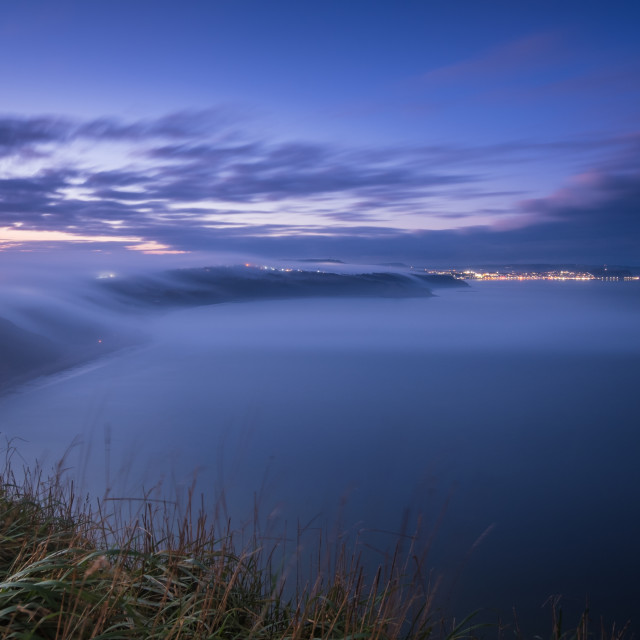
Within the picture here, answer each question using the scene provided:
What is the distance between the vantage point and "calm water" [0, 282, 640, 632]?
22.3 ft

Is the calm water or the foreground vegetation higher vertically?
the foreground vegetation

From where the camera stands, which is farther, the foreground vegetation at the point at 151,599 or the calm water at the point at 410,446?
the calm water at the point at 410,446

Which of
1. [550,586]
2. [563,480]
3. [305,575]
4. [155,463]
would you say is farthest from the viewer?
[155,463]

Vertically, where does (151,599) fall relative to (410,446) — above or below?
above

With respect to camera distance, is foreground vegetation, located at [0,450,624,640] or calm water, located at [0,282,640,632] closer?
foreground vegetation, located at [0,450,624,640]

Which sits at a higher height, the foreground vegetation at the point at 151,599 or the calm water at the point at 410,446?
the foreground vegetation at the point at 151,599

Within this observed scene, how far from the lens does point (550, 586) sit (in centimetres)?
597

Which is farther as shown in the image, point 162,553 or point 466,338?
point 466,338

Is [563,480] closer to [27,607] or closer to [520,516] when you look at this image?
[520,516]

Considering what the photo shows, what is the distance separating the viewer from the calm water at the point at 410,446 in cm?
679

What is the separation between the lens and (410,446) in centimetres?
1227

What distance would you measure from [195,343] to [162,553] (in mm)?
31743

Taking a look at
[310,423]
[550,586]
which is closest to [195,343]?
[310,423]

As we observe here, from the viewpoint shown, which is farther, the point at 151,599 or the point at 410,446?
the point at 410,446
